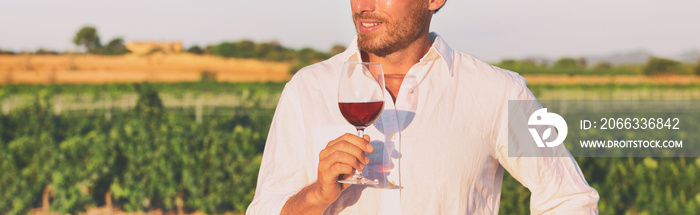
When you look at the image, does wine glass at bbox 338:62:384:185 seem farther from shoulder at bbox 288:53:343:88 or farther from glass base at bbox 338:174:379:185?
shoulder at bbox 288:53:343:88

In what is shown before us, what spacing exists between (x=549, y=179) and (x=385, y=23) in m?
0.66

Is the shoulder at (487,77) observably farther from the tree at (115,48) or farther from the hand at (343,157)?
the tree at (115,48)

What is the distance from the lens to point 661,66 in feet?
283

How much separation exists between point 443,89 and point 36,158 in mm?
7454

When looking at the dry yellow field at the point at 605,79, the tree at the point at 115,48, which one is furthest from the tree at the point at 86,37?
the dry yellow field at the point at 605,79

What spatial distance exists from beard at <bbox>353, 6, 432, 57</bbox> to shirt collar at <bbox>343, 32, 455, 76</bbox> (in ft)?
0.12

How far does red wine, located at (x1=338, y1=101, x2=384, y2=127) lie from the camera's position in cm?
193

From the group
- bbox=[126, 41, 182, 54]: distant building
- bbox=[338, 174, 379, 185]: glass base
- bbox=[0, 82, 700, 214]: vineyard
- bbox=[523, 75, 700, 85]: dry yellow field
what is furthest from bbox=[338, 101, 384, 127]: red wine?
bbox=[523, 75, 700, 85]: dry yellow field

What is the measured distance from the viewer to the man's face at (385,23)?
2.11 meters

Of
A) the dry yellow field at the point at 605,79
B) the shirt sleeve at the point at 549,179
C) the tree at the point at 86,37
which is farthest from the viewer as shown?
the tree at the point at 86,37

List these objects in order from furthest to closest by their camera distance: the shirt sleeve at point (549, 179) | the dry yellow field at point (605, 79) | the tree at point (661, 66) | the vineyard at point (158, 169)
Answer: the tree at point (661, 66), the dry yellow field at point (605, 79), the vineyard at point (158, 169), the shirt sleeve at point (549, 179)

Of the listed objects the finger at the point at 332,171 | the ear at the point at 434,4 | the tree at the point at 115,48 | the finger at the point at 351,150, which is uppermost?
the tree at the point at 115,48

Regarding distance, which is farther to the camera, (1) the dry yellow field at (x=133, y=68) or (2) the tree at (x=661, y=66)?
(2) the tree at (x=661, y=66)

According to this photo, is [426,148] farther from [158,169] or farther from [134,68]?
[134,68]
